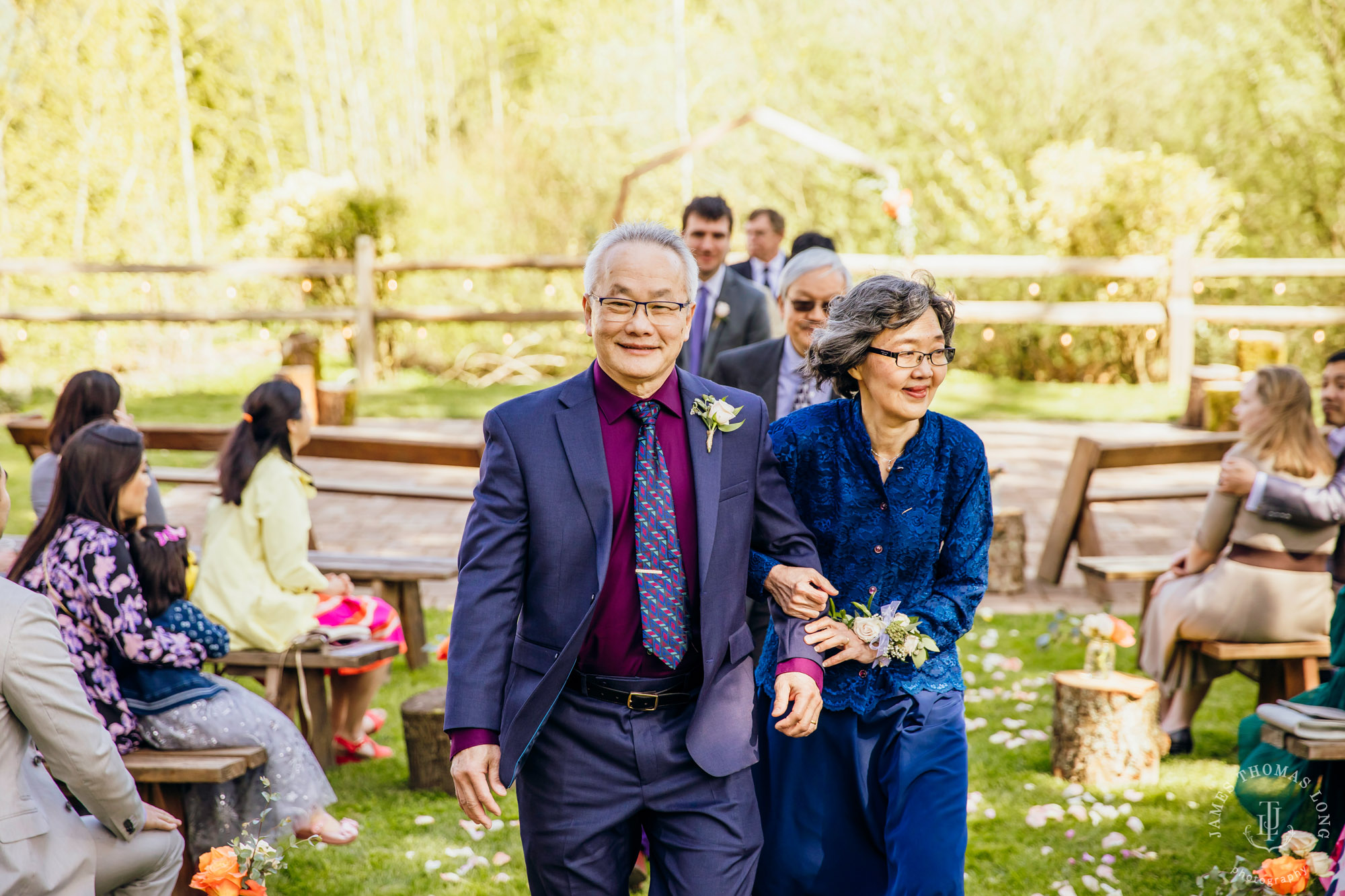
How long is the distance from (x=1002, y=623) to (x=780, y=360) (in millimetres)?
3237

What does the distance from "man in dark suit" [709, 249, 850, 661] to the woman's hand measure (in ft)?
3.23

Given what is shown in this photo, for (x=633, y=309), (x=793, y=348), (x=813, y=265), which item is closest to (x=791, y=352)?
(x=793, y=348)

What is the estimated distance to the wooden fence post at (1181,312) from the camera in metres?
13.7

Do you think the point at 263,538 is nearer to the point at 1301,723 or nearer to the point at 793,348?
the point at 793,348

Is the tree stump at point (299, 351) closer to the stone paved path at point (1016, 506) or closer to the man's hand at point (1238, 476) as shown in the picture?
the stone paved path at point (1016, 506)

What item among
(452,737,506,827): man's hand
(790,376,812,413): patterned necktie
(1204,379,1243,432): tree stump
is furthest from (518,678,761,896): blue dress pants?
(1204,379,1243,432): tree stump

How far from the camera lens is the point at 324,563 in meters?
5.85

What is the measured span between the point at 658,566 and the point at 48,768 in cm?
145

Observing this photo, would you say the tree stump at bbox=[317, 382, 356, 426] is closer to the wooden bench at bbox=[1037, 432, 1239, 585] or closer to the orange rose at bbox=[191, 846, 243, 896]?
the wooden bench at bbox=[1037, 432, 1239, 585]

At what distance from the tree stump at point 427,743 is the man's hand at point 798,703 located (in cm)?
240

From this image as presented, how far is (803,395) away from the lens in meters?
4.21

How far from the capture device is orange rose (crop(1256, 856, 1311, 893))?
3.05 m

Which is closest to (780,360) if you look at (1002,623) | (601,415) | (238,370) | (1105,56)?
(601,415)

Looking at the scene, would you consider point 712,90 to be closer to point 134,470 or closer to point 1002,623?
point 1002,623
